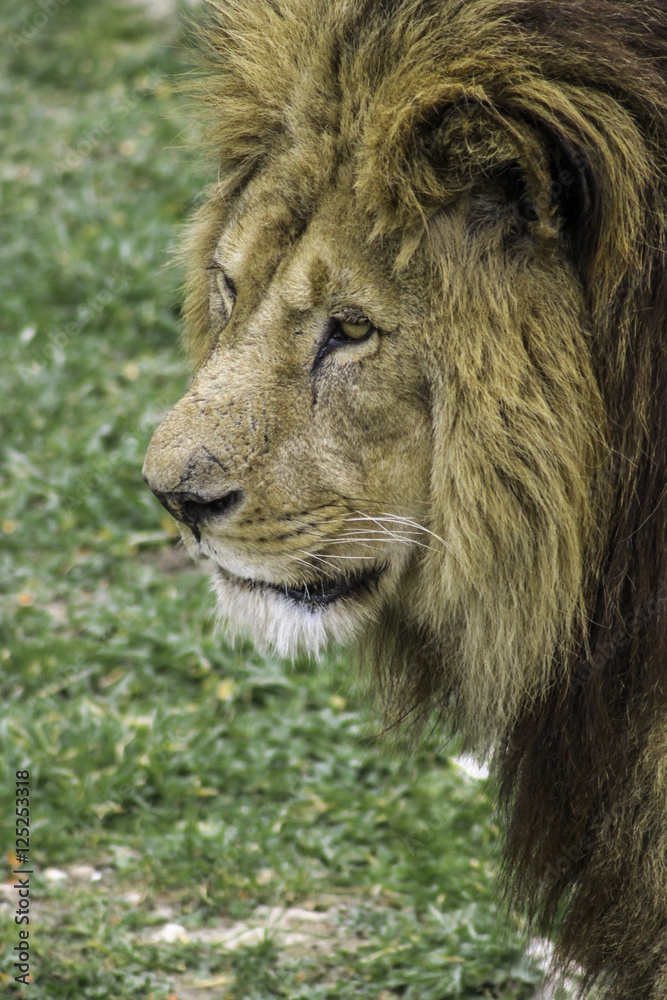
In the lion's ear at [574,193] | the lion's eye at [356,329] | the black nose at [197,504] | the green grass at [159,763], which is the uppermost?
the lion's ear at [574,193]

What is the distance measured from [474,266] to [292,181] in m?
0.38

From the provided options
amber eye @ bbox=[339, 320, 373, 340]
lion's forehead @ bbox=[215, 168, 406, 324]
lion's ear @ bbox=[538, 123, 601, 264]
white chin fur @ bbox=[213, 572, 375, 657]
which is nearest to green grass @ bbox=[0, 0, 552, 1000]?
lion's forehead @ bbox=[215, 168, 406, 324]

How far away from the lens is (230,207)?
2293 millimetres

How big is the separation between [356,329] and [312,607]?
0.51m

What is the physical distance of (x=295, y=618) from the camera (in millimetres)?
2133

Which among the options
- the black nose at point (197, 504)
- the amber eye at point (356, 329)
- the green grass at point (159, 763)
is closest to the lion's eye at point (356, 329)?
the amber eye at point (356, 329)

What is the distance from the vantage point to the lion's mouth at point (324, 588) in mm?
2121

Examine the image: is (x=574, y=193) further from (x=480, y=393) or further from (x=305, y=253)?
(x=305, y=253)

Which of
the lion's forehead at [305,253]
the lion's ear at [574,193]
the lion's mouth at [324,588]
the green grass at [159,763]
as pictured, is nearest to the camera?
the lion's ear at [574,193]

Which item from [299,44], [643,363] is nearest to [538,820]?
[643,363]

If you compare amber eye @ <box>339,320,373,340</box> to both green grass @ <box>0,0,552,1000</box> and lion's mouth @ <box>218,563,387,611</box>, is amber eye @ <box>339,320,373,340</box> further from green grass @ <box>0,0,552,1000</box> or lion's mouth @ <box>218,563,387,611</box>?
green grass @ <box>0,0,552,1000</box>

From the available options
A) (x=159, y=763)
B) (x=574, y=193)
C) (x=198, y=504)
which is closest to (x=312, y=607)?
(x=198, y=504)

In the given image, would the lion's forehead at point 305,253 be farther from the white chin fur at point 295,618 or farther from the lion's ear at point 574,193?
the white chin fur at point 295,618

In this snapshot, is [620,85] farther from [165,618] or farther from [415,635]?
[165,618]
